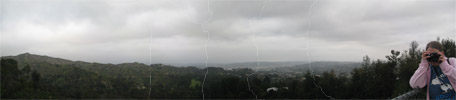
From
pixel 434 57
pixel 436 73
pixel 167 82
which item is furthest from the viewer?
pixel 167 82

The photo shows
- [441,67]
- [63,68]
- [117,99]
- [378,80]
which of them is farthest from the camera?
[63,68]

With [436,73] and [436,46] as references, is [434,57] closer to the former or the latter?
[436,46]

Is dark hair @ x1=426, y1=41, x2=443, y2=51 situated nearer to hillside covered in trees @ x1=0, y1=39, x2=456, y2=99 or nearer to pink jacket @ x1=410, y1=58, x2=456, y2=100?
pink jacket @ x1=410, y1=58, x2=456, y2=100

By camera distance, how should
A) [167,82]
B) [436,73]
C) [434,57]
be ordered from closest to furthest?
[434,57] → [436,73] → [167,82]

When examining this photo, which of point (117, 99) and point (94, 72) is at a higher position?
point (94, 72)

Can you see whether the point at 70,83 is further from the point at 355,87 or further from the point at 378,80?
the point at 378,80

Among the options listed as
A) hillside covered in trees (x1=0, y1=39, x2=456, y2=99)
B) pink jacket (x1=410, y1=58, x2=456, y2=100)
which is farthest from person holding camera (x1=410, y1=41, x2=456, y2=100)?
hillside covered in trees (x1=0, y1=39, x2=456, y2=99)

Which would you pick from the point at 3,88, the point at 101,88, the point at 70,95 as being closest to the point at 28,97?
the point at 3,88

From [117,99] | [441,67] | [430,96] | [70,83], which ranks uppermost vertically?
[441,67]

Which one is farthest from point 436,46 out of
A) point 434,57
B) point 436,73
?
point 436,73
